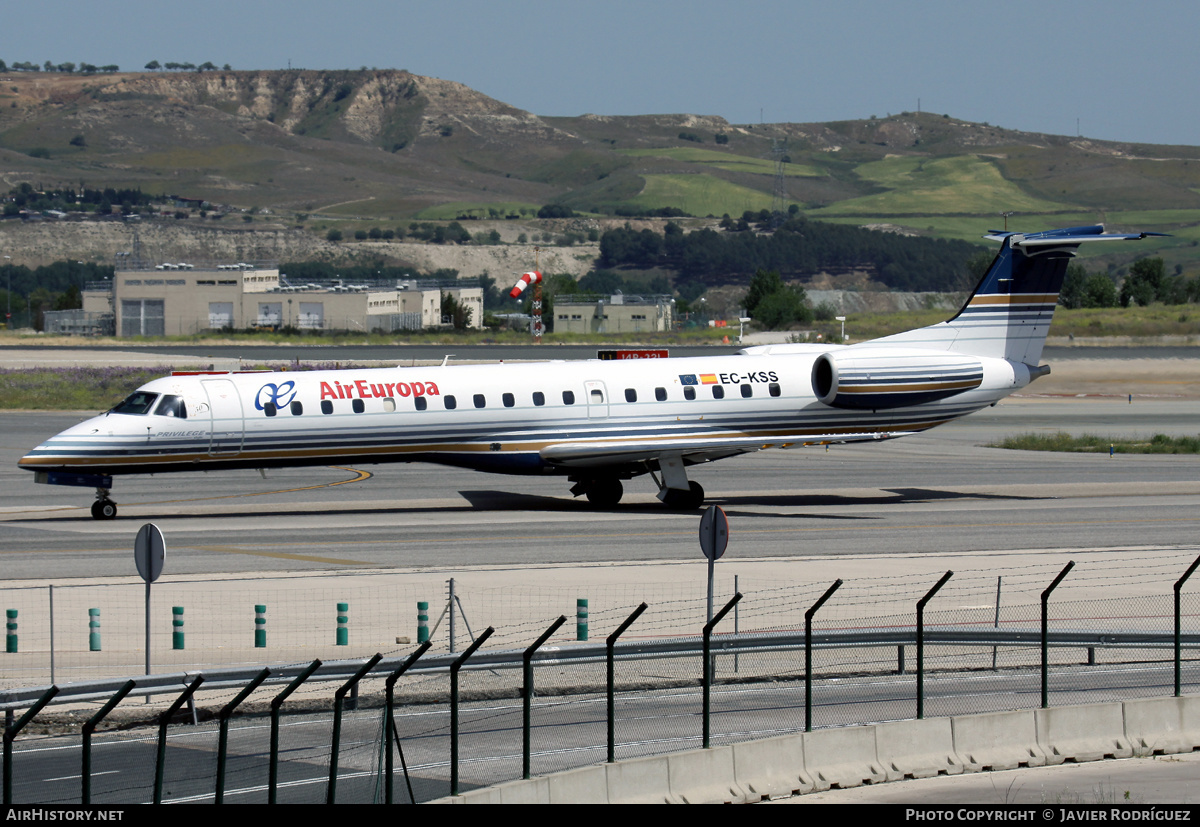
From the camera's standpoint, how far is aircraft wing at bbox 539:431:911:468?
3453cm

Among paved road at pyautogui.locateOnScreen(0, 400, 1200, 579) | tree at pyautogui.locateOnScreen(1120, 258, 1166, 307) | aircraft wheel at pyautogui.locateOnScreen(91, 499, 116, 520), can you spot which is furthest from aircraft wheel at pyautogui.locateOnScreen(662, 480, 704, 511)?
tree at pyautogui.locateOnScreen(1120, 258, 1166, 307)

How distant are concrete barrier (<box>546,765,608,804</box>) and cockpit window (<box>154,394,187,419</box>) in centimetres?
2131

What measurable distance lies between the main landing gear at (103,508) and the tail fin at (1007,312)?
20970 millimetres

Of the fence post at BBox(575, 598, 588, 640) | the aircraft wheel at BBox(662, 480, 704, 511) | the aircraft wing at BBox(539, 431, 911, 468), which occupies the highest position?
the aircraft wing at BBox(539, 431, 911, 468)

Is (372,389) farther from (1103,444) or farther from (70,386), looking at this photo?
(70,386)

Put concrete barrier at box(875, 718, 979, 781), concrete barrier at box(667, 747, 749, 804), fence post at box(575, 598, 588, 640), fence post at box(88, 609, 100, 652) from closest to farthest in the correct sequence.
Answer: concrete barrier at box(667, 747, 749, 804)
concrete barrier at box(875, 718, 979, 781)
fence post at box(88, 609, 100, 652)
fence post at box(575, 598, 588, 640)

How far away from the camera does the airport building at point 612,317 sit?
148m

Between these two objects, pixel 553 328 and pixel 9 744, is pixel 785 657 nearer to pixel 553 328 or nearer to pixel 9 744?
pixel 9 744

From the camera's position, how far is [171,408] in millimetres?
32469

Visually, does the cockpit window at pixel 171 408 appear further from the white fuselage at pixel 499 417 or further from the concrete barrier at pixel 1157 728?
the concrete barrier at pixel 1157 728

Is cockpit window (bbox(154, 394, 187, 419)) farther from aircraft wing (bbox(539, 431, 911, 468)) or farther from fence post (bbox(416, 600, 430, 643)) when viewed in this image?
fence post (bbox(416, 600, 430, 643))

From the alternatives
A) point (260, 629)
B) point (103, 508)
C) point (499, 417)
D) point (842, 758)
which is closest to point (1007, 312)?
point (499, 417)

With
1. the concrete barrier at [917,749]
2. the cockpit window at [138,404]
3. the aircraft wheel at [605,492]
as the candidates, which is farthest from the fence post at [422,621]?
the aircraft wheel at [605,492]
